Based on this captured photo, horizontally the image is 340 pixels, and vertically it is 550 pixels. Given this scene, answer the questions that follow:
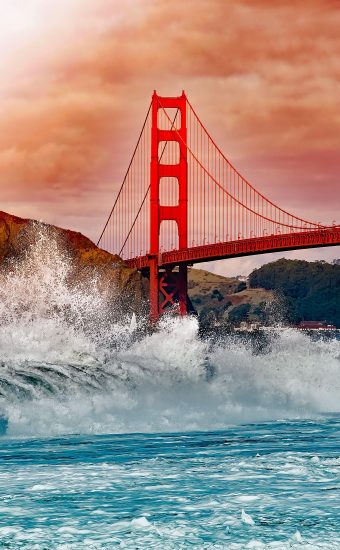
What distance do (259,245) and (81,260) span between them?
25782 mm

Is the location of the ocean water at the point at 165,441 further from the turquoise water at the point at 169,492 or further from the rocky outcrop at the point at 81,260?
the rocky outcrop at the point at 81,260

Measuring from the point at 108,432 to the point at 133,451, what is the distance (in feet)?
6.90

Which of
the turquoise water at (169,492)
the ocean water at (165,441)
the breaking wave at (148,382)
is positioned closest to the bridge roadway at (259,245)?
the ocean water at (165,441)

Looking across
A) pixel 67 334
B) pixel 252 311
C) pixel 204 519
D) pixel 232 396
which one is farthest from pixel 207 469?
pixel 252 311

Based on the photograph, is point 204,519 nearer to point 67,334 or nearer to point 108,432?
point 108,432

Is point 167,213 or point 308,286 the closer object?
point 167,213

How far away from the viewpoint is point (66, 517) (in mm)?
8430

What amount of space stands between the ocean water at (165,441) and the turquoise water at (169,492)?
0.02m

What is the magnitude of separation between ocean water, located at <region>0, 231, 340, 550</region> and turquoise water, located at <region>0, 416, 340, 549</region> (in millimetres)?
18

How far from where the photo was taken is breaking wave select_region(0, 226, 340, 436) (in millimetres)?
15125

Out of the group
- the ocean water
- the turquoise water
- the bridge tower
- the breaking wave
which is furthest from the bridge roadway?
the turquoise water

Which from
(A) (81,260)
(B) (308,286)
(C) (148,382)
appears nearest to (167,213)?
(A) (81,260)

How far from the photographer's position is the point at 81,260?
86750 mm

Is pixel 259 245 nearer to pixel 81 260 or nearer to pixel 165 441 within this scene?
pixel 81 260
